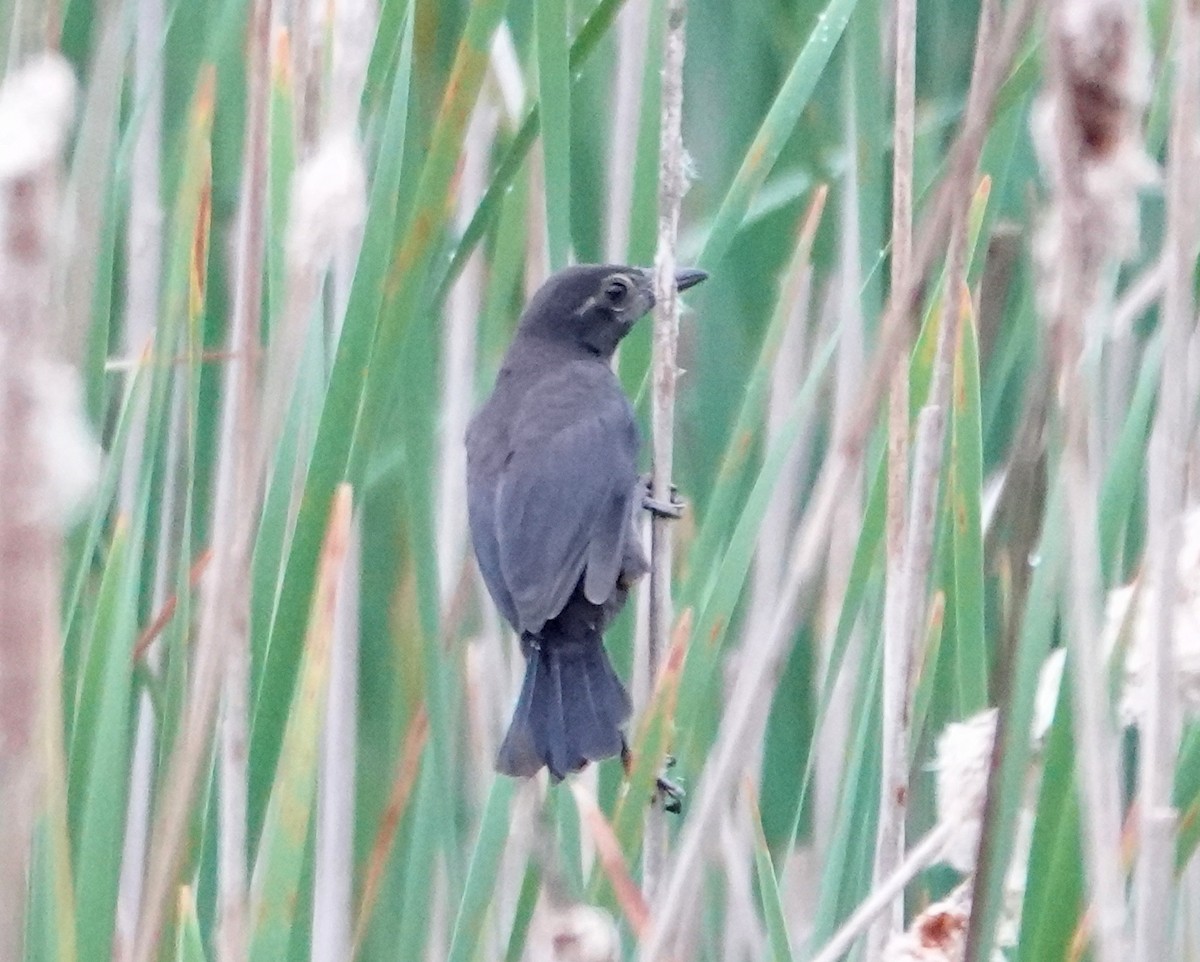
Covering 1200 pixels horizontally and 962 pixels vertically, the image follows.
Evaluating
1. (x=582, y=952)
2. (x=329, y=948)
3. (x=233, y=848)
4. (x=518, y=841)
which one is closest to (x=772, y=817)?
(x=518, y=841)

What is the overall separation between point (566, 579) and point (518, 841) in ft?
0.82

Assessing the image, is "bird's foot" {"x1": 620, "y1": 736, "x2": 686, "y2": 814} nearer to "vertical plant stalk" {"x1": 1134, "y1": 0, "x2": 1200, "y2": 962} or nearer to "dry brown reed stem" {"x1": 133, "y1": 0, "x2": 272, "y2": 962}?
"dry brown reed stem" {"x1": 133, "y1": 0, "x2": 272, "y2": 962}

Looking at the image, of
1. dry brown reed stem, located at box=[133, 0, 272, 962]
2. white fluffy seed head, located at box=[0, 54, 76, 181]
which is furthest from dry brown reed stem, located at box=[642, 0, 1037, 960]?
white fluffy seed head, located at box=[0, 54, 76, 181]

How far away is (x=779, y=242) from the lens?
5.56 feet

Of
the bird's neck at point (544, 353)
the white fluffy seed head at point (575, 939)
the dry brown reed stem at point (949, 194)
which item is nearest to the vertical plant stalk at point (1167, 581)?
the dry brown reed stem at point (949, 194)

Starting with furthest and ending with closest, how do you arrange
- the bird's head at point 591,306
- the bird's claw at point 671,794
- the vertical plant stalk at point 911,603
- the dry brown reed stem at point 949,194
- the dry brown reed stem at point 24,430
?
1. the bird's head at point 591,306
2. the bird's claw at point 671,794
3. the vertical plant stalk at point 911,603
4. the dry brown reed stem at point 949,194
5. the dry brown reed stem at point 24,430

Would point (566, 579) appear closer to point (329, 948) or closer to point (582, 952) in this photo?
point (329, 948)

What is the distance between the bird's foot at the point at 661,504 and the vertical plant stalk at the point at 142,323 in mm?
431

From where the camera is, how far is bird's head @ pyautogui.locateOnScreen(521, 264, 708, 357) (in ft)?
5.62

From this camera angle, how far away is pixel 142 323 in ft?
5.78

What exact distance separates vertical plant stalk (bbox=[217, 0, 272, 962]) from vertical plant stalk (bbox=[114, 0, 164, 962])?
0.39 m

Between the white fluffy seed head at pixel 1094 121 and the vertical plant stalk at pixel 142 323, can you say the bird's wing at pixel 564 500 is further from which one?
the white fluffy seed head at pixel 1094 121

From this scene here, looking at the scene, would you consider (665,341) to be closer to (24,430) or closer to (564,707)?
(564,707)

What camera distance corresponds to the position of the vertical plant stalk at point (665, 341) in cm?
117
